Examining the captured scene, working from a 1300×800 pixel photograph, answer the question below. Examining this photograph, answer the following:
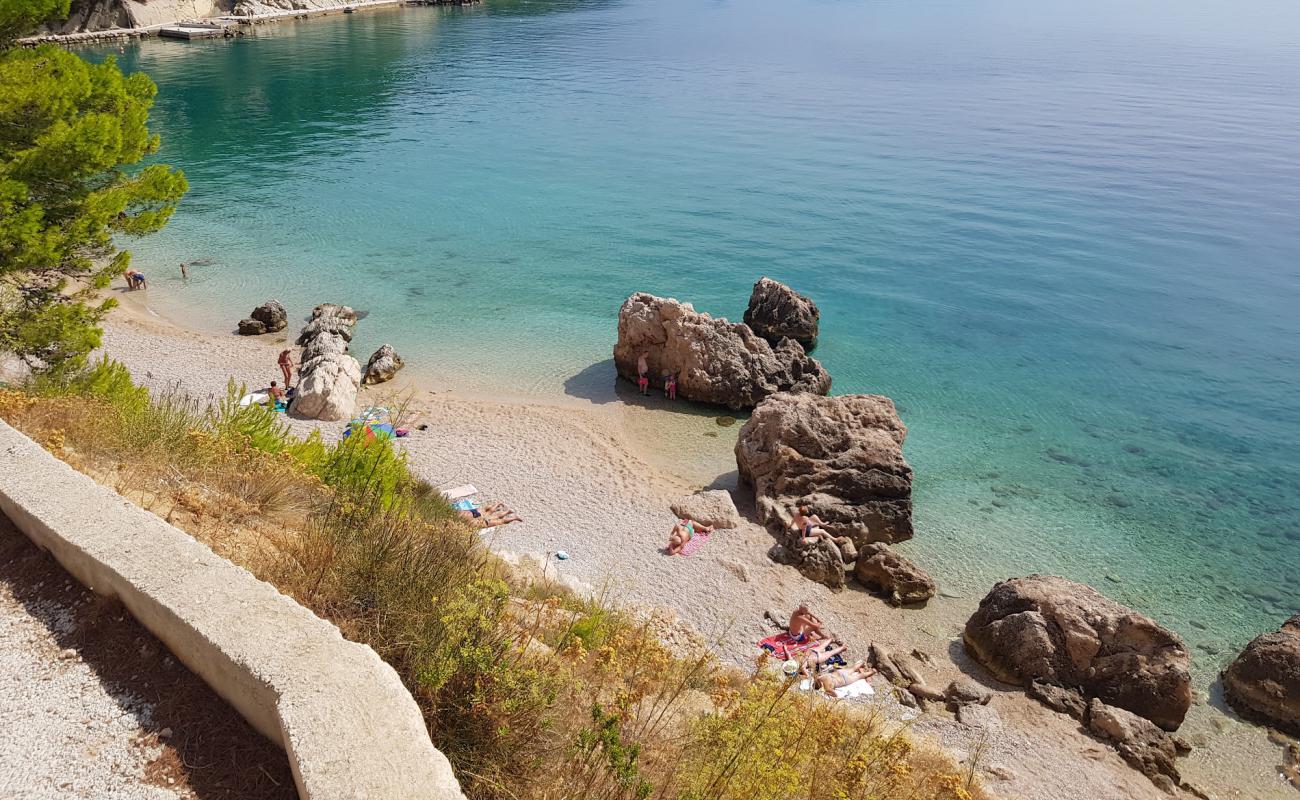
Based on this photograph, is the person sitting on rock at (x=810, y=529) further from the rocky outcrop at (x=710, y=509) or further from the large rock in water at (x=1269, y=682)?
the large rock in water at (x=1269, y=682)

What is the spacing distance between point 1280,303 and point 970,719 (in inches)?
1027

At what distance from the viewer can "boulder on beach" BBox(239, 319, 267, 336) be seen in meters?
24.6

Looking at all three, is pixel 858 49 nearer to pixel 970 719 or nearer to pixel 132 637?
pixel 970 719

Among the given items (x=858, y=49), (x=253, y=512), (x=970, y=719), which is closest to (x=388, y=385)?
(x=253, y=512)

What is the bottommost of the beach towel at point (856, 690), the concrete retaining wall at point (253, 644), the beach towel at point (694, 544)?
the beach towel at point (856, 690)

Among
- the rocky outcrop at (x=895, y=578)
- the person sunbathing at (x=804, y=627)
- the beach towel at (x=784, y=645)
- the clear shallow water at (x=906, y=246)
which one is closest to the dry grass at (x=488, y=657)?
the beach towel at (x=784, y=645)

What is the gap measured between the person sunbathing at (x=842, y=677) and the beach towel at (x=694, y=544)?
3708 millimetres

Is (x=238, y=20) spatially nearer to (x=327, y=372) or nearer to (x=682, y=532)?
(x=327, y=372)

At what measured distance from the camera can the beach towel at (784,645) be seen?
42.9 ft

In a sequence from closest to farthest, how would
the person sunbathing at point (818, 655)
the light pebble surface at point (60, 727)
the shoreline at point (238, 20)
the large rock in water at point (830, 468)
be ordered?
the light pebble surface at point (60, 727)
the person sunbathing at point (818, 655)
the large rock in water at point (830, 468)
the shoreline at point (238, 20)

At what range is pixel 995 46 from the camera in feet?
315

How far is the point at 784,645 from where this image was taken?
13328 millimetres

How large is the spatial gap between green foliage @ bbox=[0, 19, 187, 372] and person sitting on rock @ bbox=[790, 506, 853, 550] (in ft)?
38.9

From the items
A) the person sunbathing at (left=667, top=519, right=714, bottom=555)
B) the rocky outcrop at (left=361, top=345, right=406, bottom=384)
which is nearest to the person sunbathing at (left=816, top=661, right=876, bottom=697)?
the person sunbathing at (left=667, top=519, right=714, bottom=555)
